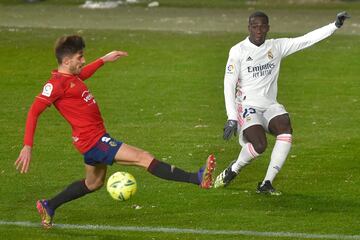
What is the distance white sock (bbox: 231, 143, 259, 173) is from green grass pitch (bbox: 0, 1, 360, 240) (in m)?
0.31

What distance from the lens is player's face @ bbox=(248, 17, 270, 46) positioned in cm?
1602

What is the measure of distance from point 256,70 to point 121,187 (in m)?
3.25

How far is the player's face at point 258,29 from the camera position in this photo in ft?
52.5

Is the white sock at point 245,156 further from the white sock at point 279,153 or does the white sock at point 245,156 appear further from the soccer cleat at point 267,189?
the soccer cleat at point 267,189

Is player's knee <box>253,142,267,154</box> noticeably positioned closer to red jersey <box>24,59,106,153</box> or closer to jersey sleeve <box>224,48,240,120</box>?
jersey sleeve <box>224,48,240,120</box>

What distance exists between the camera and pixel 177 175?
46.0 feet

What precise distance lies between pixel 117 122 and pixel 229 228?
28.9 feet

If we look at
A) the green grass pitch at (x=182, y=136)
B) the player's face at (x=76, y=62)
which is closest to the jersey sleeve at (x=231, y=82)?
the green grass pitch at (x=182, y=136)

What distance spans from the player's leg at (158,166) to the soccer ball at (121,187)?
18 centimetres

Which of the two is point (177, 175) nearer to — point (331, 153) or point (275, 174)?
point (275, 174)

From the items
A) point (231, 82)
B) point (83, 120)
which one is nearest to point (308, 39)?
point (231, 82)

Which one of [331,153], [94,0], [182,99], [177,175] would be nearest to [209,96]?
[182,99]

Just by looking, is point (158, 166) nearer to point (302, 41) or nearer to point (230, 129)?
point (230, 129)

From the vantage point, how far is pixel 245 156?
16.1 metres
